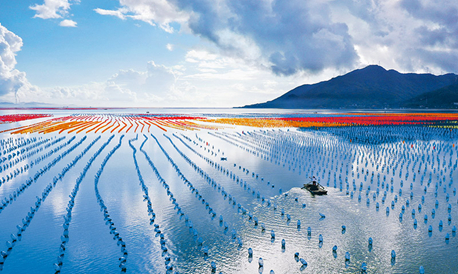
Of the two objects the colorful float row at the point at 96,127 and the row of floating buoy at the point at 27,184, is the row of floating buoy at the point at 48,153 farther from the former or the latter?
the colorful float row at the point at 96,127

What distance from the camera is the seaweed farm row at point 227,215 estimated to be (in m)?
20.0

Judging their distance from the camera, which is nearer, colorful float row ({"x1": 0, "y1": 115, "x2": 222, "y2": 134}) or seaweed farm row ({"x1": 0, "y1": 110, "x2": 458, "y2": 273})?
seaweed farm row ({"x1": 0, "y1": 110, "x2": 458, "y2": 273})

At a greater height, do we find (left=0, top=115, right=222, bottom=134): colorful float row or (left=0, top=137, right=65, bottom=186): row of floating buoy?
(left=0, top=115, right=222, bottom=134): colorful float row

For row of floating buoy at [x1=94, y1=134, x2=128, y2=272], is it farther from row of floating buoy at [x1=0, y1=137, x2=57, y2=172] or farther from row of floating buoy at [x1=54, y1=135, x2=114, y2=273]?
row of floating buoy at [x1=0, y1=137, x2=57, y2=172]

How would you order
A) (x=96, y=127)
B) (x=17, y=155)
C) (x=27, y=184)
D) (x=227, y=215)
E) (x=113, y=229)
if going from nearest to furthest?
(x=113, y=229), (x=227, y=215), (x=27, y=184), (x=17, y=155), (x=96, y=127)

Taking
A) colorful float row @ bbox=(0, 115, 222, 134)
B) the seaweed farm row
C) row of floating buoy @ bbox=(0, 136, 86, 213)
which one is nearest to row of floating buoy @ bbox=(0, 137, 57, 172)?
the seaweed farm row

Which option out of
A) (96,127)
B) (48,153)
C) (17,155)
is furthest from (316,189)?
(96,127)

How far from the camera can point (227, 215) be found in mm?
27672

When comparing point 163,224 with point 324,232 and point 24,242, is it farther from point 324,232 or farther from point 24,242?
point 324,232

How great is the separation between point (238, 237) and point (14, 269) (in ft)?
46.2

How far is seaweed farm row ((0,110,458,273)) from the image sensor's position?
19984 millimetres

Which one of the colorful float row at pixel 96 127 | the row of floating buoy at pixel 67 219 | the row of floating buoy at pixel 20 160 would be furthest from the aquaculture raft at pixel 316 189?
the colorful float row at pixel 96 127

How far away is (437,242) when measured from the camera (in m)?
22.4

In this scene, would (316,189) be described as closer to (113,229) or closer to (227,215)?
(227,215)
